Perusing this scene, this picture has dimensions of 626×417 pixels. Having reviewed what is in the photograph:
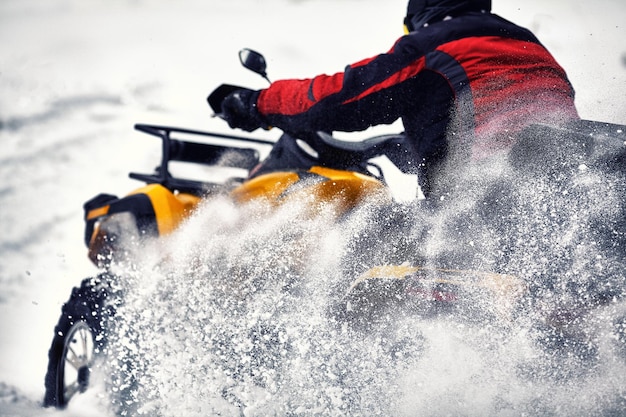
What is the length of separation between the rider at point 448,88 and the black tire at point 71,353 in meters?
1.56

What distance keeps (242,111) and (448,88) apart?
100 centimetres

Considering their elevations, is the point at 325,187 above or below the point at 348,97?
below

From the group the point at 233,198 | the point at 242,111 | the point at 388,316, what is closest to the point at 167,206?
the point at 233,198

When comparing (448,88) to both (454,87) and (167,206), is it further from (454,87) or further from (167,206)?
(167,206)

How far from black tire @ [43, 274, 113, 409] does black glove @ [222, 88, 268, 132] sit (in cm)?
106

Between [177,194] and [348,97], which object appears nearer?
[348,97]

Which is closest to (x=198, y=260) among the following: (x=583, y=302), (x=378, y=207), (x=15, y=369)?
(x=378, y=207)

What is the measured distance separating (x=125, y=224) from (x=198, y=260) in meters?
0.59

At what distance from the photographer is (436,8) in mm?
A: 2160

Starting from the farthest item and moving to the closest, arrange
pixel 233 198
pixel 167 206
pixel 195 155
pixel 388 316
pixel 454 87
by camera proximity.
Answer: pixel 195 155
pixel 167 206
pixel 233 198
pixel 454 87
pixel 388 316

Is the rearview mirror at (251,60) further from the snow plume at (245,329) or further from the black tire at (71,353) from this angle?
the black tire at (71,353)

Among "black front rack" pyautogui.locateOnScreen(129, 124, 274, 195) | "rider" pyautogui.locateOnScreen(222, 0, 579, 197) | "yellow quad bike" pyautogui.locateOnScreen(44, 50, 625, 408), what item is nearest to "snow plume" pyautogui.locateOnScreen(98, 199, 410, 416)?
"yellow quad bike" pyautogui.locateOnScreen(44, 50, 625, 408)

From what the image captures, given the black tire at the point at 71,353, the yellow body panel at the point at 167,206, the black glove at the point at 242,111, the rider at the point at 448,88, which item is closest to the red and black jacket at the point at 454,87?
the rider at the point at 448,88

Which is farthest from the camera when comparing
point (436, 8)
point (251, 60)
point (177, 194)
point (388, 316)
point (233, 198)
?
point (177, 194)
